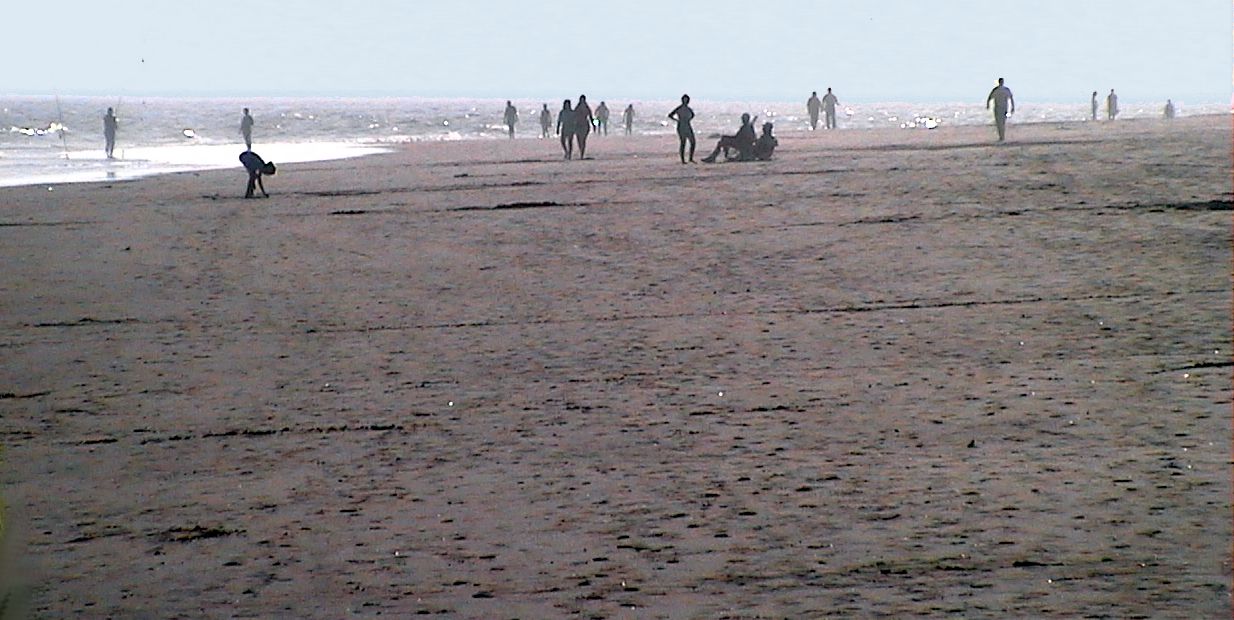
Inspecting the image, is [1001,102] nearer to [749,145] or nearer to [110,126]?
[749,145]

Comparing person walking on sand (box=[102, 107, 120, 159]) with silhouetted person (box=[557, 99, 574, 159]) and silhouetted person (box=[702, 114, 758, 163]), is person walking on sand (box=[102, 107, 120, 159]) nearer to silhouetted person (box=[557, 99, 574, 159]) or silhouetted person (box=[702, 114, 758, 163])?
silhouetted person (box=[557, 99, 574, 159])

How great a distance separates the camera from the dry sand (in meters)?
5.30

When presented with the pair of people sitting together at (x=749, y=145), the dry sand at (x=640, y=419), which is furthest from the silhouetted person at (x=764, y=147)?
the dry sand at (x=640, y=419)

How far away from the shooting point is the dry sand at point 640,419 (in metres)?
5.30

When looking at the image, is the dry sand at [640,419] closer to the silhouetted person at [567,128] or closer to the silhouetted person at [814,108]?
the silhouetted person at [567,128]

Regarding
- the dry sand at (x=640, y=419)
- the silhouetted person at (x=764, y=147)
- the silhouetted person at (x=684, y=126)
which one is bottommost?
the dry sand at (x=640, y=419)

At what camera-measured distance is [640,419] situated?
7.89m

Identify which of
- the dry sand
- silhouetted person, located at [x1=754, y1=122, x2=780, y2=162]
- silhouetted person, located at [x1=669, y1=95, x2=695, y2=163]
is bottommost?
the dry sand

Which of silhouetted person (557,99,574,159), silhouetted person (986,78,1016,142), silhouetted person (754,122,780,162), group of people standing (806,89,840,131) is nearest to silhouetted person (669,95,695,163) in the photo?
silhouetted person (754,122,780,162)

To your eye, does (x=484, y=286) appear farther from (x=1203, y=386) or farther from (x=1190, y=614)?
(x=1190, y=614)

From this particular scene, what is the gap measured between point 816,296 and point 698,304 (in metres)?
0.90

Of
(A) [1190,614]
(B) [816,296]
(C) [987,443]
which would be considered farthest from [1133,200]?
(A) [1190,614]

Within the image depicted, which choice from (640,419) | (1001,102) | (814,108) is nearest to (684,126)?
(1001,102)

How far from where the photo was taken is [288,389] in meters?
9.10
